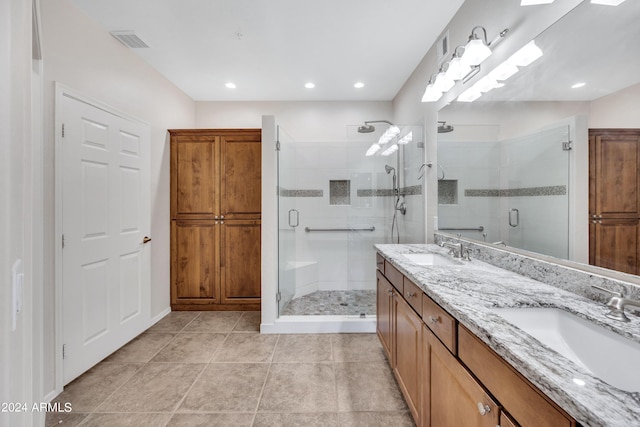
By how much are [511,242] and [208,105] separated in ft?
12.9

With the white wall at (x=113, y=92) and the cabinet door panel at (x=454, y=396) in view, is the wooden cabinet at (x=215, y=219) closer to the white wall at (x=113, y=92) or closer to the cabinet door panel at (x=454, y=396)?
the white wall at (x=113, y=92)

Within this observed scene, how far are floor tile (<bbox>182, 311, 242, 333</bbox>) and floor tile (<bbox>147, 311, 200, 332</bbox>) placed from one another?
74mm

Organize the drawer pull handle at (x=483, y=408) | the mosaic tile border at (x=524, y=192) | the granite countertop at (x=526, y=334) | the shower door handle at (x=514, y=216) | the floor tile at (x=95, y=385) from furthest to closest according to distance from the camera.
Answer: the floor tile at (x=95, y=385) → the shower door handle at (x=514, y=216) → the mosaic tile border at (x=524, y=192) → the drawer pull handle at (x=483, y=408) → the granite countertop at (x=526, y=334)

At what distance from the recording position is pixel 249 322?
2855 mm

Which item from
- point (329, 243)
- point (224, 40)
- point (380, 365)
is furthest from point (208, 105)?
point (380, 365)

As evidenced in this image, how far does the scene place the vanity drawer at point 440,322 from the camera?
0.97m

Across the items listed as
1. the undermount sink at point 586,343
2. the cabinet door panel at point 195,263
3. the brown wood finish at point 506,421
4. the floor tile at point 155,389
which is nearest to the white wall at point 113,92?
the cabinet door panel at point 195,263

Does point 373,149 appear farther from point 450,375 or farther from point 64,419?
point 64,419

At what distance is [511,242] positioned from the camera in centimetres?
149

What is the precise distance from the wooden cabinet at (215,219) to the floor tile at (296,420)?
166 centimetres

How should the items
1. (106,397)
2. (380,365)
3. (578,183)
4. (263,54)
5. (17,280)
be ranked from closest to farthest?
(17,280), (578,183), (106,397), (380,365), (263,54)

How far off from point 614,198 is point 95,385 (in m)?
3.17

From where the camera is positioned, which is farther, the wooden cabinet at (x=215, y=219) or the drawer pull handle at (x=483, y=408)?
the wooden cabinet at (x=215, y=219)

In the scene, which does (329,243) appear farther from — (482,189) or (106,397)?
(106,397)
